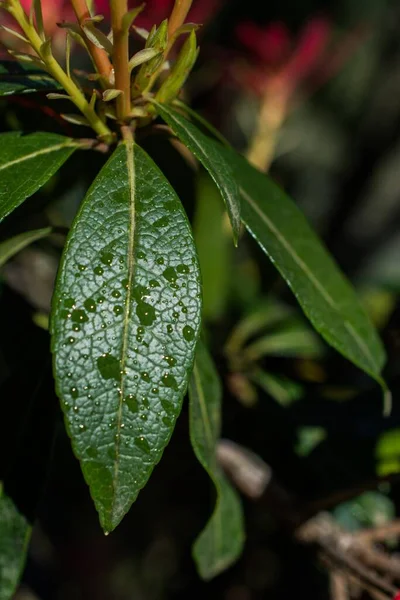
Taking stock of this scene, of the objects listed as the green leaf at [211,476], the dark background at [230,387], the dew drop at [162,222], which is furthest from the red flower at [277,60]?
the dew drop at [162,222]

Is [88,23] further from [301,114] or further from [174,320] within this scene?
[301,114]

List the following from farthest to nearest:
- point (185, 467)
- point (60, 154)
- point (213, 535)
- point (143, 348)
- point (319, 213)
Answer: point (319, 213)
point (185, 467)
point (213, 535)
point (60, 154)
point (143, 348)

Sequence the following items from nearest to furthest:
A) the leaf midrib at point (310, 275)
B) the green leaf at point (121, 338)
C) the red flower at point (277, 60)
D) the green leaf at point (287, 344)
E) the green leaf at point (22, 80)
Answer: the green leaf at point (121, 338) → the green leaf at point (22, 80) → the leaf midrib at point (310, 275) → the green leaf at point (287, 344) → the red flower at point (277, 60)

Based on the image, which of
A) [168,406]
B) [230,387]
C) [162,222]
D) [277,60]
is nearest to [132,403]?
[168,406]

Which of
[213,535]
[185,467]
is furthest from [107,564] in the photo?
[213,535]

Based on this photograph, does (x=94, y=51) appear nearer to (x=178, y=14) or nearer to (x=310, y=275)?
(x=178, y=14)

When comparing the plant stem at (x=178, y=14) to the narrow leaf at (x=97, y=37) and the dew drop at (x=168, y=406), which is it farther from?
the dew drop at (x=168, y=406)
